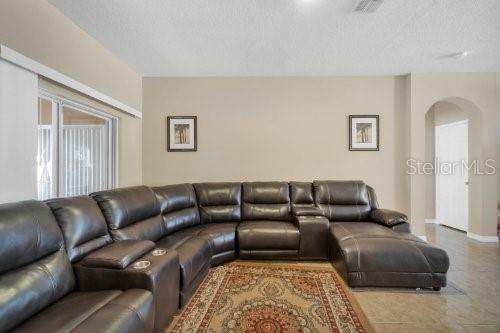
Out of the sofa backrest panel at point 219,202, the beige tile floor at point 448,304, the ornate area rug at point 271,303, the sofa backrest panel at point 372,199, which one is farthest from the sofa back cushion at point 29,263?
the sofa backrest panel at point 372,199

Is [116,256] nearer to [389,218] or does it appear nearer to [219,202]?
[219,202]

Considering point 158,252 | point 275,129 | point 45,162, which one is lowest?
point 158,252

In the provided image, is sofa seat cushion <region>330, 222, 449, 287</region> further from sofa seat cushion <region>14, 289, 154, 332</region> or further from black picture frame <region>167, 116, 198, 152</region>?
black picture frame <region>167, 116, 198, 152</region>

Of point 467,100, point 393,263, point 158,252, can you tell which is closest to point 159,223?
point 158,252

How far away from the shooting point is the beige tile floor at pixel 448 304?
1.82 metres

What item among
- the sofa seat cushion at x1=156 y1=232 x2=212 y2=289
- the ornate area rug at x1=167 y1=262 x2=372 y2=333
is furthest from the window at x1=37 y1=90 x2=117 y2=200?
the ornate area rug at x1=167 y1=262 x2=372 y2=333

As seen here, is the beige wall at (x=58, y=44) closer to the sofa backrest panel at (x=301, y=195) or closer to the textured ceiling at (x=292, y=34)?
the textured ceiling at (x=292, y=34)

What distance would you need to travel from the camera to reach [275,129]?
399cm

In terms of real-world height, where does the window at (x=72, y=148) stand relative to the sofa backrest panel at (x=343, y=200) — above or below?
above

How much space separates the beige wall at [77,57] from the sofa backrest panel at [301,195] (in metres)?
2.60

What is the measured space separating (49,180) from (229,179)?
2.36m

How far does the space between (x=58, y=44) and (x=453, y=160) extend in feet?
21.1

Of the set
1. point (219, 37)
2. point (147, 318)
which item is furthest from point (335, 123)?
point (147, 318)

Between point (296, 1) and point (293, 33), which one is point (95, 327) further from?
point (293, 33)
